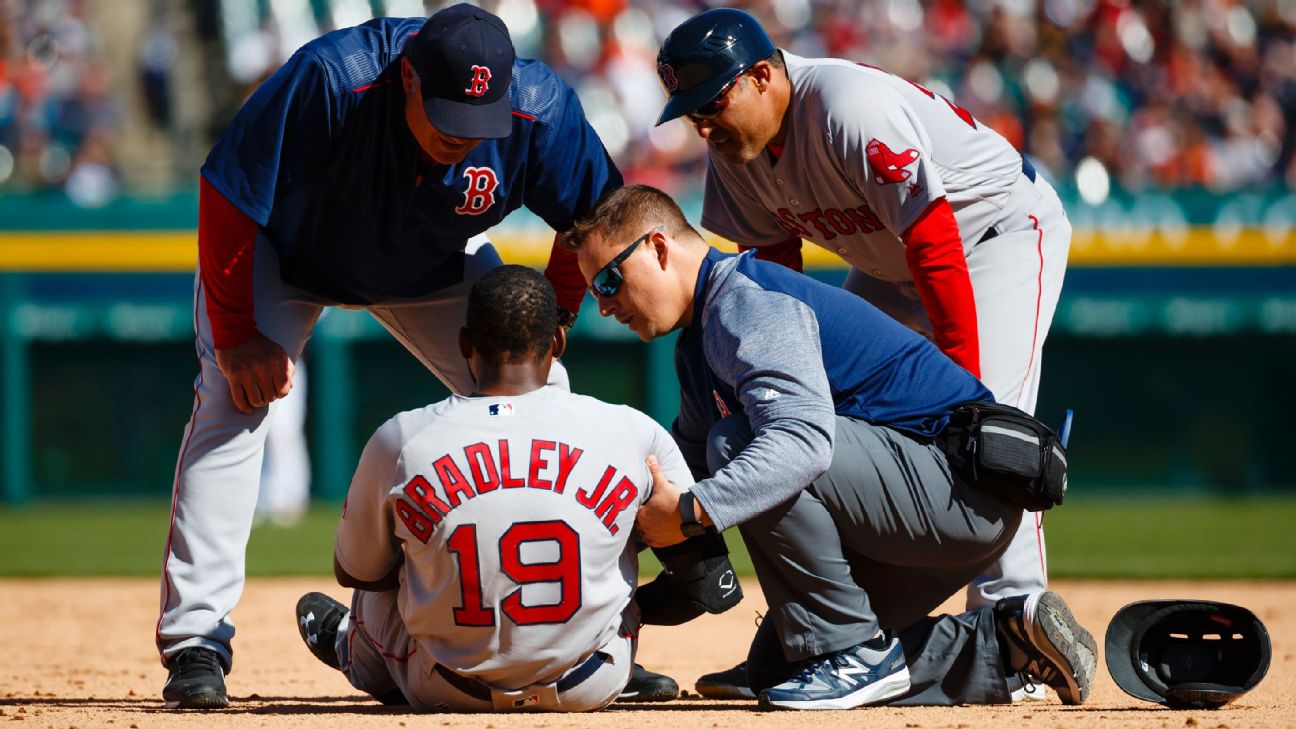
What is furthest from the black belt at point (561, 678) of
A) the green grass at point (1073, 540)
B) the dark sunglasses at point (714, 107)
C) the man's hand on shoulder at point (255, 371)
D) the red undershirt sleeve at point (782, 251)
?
the green grass at point (1073, 540)

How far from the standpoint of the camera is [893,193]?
3793 millimetres

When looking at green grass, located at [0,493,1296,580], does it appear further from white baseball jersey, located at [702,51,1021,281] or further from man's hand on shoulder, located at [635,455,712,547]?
man's hand on shoulder, located at [635,455,712,547]

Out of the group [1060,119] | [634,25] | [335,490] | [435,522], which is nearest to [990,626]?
[435,522]

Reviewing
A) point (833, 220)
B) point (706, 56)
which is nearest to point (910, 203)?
point (833, 220)

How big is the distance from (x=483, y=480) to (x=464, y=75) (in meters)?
0.97

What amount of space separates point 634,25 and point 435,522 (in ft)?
37.6

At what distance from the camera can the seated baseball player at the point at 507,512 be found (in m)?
3.00

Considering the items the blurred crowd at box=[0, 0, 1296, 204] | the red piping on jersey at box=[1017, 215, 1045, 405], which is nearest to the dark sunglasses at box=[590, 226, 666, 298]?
the red piping on jersey at box=[1017, 215, 1045, 405]

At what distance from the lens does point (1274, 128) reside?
12352 mm

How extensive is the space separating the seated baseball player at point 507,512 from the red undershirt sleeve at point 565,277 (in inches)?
36.6

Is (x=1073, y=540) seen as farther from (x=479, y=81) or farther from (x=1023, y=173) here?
(x=479, y=81)

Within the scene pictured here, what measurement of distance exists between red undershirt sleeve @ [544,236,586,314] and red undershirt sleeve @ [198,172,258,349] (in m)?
0.82

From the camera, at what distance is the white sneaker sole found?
128 inches

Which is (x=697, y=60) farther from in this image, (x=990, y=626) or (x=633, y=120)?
(x=633, y=120)
